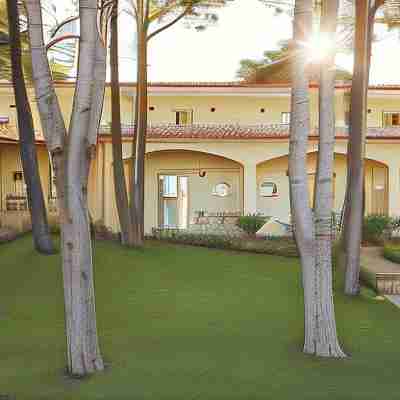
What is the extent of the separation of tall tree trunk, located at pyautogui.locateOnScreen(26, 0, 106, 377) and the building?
12.6 m

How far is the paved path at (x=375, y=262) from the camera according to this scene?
13045mm

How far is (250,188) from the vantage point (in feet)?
68.3

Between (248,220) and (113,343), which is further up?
(248,220)

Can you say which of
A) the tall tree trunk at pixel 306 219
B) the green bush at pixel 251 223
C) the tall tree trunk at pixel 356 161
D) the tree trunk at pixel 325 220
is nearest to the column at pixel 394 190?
the green bush at pixel 251 223

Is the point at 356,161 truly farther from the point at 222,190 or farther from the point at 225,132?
the point at 222,190

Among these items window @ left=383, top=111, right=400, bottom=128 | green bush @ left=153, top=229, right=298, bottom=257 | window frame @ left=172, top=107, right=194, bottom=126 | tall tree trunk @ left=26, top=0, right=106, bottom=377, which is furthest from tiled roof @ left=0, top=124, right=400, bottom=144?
tall tree trunk @ left=26, top=0, right=106, bottom=377

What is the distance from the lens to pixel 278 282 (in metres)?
12.0

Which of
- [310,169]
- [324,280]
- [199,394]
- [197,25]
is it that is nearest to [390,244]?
[310,169]

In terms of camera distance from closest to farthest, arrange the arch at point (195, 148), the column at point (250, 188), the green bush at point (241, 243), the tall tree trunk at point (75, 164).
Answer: the tall tree trunk at point (75, 164), the green bush at point (241, 243), the column at point (250, 188), the arch at point (195, 148)

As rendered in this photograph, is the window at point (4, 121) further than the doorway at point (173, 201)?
No

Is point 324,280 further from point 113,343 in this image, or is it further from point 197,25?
point 197,25

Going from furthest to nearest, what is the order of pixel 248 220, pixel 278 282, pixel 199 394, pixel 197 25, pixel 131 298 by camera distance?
pixel 248 220
pixel 197 25
pixel 278 282
pixel 131 298
pixel 199 394

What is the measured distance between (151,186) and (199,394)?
55.4ft

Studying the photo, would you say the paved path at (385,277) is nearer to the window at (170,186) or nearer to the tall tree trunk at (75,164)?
the tall tree trunk at (75,164)
